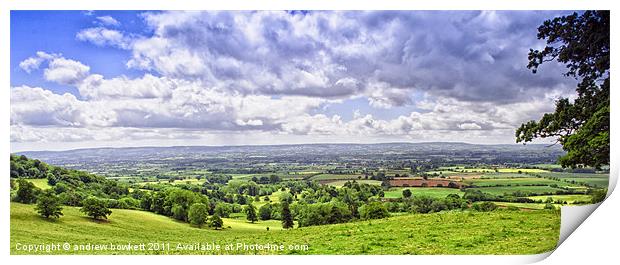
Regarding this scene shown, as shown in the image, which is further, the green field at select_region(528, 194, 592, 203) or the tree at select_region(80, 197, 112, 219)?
the green field at select_region(528, 194, 592, 203)

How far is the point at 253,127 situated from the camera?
11.3 metres

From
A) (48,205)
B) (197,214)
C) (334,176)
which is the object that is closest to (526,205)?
(334,176)

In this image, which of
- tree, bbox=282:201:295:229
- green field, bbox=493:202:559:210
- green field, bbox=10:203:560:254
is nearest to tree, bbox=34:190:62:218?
green field, bbox=10:203:560:254

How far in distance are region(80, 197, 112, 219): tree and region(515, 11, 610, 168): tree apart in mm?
6571

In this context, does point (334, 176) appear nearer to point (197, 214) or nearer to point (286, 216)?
point (286, 216)

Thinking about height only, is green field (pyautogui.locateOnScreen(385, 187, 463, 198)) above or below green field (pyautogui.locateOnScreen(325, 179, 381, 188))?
below

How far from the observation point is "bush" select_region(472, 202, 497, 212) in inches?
451

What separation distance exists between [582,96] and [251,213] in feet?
18.1

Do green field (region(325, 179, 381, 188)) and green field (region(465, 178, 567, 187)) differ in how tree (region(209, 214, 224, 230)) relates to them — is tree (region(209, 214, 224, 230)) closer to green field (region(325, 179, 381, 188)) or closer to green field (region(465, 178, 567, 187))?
green field (region(325, 179, 381, 188))

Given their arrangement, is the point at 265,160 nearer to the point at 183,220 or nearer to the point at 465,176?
the point at 183,220

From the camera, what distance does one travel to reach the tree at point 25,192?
10742 mm

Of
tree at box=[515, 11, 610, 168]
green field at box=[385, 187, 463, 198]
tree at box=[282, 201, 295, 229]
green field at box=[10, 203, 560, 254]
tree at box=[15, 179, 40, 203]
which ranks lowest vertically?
green field at box=[10, 203, 560, 254]

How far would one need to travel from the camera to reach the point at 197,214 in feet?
36.6
